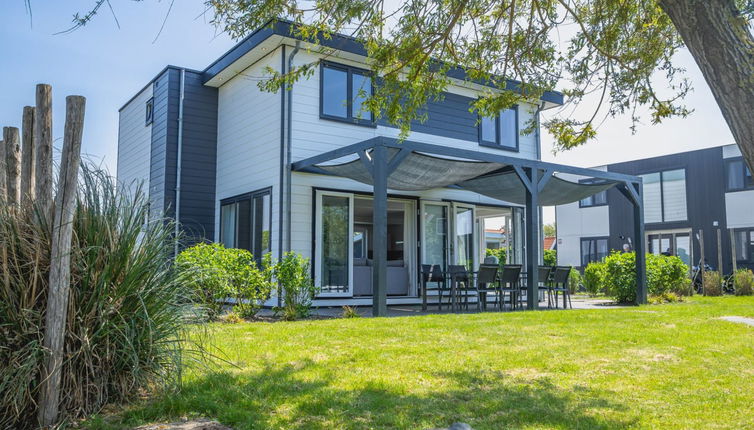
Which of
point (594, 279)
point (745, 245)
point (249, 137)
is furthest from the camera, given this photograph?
point (745, 245)

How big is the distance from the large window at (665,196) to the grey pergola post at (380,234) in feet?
53.8

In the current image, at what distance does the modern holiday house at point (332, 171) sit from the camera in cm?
951

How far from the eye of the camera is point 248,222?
10562 mm

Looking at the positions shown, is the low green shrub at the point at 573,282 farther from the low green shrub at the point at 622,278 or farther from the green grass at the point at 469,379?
the green grass at the point at 469,379

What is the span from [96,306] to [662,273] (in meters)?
11.8

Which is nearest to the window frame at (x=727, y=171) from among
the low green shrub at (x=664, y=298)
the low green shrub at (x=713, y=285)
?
the low green shrub at (x=713, y=285)

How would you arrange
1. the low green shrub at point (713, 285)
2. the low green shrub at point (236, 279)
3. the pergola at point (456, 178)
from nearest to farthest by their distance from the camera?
the low green shrub at point (236, 279)
the pergola at point (456, 178)
the low green shrub at point (713, 285)

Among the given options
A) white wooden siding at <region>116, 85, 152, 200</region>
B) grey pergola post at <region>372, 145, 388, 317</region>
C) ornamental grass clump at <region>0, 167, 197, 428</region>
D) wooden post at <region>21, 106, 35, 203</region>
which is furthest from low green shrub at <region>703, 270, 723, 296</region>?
wooden post at <region>21, 106, 35, 203</region>

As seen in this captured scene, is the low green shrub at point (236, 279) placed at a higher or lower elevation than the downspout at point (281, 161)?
lower

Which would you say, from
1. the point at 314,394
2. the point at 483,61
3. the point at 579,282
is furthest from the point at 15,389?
the point at 579,282

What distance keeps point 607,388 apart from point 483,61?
4009 mm

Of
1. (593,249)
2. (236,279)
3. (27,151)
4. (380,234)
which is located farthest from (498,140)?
(593,249)

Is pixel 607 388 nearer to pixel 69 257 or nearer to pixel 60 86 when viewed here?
pixel 69 257

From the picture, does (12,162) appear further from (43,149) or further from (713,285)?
(713,285)
